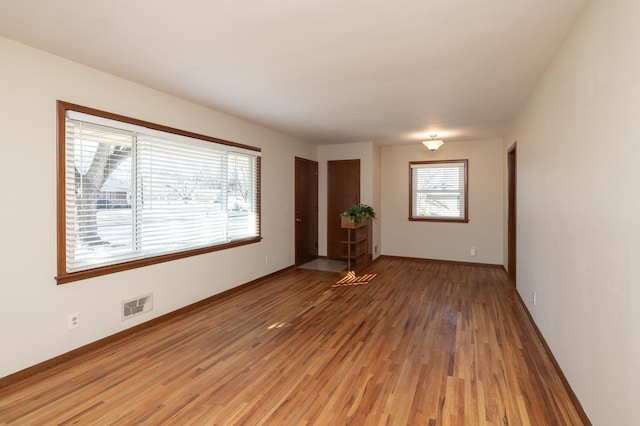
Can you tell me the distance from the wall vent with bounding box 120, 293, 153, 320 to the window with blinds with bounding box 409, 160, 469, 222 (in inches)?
207

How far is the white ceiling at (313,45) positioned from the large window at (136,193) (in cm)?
55

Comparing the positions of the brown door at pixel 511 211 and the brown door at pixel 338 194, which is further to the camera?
the brown door at pixel 338 194

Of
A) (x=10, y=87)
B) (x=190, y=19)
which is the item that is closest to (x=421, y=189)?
(x=190, y=19)

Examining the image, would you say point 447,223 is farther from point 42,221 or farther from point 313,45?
point 42,221

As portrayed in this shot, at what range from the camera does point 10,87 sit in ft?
7.77

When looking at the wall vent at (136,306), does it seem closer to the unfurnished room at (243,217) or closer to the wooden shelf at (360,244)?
the unfurnished room at (243,217)

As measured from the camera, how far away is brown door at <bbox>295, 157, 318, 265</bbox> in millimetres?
6309

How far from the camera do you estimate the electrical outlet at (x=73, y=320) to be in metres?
2.72

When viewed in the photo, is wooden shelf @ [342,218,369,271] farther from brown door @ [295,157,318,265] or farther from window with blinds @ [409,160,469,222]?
window with blinds @ [409,160,469,222]

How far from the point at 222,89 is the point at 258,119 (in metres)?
1.29

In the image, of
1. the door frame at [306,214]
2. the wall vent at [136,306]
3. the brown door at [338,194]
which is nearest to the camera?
the wall vent at [136,306]

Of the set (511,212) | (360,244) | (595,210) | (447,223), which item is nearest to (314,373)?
(595,210)

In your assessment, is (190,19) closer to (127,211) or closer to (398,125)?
(127,211)

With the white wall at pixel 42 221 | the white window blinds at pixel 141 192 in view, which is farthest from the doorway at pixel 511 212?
the white wall at pixel 42 221
